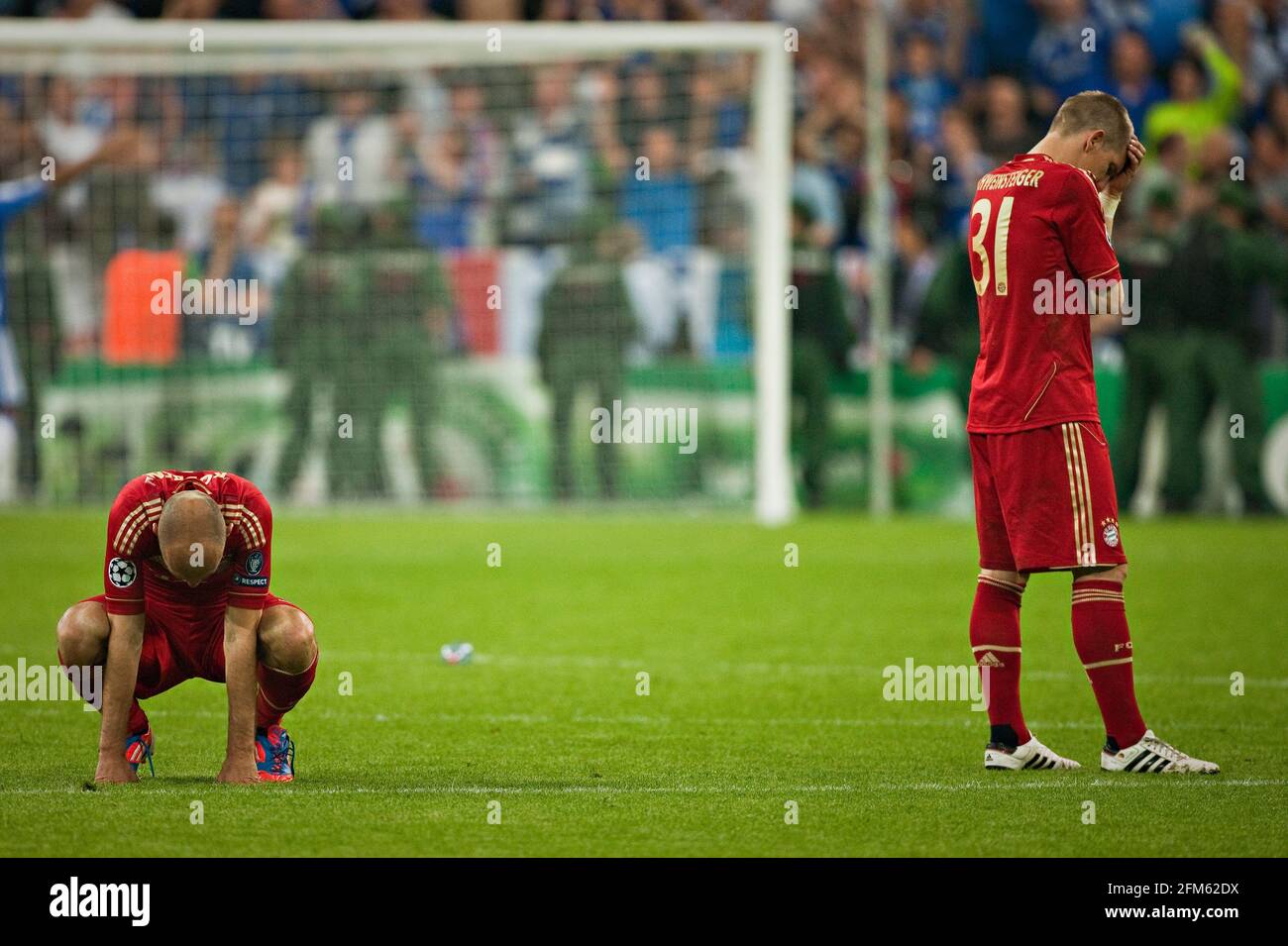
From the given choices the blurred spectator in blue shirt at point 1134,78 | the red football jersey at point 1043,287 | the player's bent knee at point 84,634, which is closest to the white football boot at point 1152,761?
the red football jersey at point 1043,287

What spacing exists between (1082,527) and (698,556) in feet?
28.6

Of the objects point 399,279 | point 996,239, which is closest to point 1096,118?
point 996,239

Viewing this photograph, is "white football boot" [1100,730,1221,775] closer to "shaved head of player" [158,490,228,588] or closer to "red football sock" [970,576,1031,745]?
"red football sock" [970,576,1031,745]

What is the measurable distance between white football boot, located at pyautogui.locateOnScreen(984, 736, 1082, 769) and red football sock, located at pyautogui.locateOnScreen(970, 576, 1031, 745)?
0.04 meters

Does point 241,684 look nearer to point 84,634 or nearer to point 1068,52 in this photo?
point 84,634

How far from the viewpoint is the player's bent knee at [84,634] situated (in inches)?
264

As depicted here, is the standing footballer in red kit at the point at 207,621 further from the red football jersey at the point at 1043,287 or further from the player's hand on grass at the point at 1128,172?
the player's hand on grass at the point at 1128,172

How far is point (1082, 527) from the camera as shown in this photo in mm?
6938

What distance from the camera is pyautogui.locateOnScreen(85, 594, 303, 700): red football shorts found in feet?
22.9

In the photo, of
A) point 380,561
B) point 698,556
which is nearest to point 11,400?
point 380,561

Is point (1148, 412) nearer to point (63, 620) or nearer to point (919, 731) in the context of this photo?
point (919, 731)

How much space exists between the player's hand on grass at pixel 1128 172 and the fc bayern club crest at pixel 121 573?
3.56m

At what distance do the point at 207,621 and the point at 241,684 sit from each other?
0.41 meters
